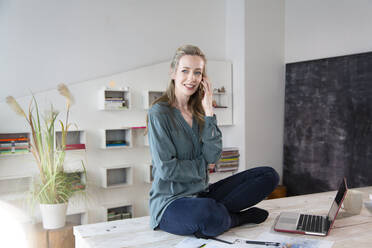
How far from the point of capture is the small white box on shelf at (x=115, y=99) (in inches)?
154

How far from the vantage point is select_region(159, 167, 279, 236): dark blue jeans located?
185 cm

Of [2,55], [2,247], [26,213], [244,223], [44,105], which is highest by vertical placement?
[2,55]

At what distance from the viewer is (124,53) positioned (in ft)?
13.9

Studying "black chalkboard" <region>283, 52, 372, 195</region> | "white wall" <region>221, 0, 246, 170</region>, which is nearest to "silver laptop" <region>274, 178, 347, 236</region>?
"black chalkboard" <region>283, 52, 372, 195</region>

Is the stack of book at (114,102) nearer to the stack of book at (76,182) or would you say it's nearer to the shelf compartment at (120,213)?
the stack of book at (76,182)

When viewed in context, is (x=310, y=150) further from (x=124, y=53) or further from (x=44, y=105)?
(x=44, y=105)

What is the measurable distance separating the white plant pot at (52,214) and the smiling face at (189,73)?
1.86 meters

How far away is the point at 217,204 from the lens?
1.93 meters

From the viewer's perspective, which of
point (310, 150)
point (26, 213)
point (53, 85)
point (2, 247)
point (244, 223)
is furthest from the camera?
point (310, 150)

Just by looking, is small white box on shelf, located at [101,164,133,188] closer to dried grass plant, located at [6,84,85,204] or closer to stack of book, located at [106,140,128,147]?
stack of book, located at [106,140,128,147]

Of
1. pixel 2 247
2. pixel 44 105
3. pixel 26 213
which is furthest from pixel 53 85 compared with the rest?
pixel 2 247

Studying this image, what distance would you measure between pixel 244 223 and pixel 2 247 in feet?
7.69

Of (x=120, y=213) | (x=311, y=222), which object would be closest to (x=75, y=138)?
(x=120, y=213)

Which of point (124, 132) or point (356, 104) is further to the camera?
A: point (124, 132)
